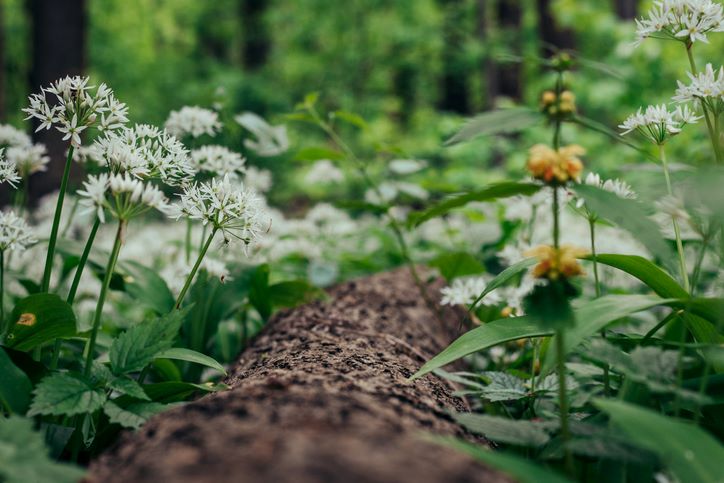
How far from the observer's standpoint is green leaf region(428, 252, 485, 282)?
2.47m

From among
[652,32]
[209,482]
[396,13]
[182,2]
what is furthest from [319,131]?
[209,482]

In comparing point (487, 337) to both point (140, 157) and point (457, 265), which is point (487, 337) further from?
point (457, 265)

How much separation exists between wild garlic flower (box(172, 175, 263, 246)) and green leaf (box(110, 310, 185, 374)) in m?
0.26

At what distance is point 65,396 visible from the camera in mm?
1102

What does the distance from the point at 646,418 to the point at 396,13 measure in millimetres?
10578

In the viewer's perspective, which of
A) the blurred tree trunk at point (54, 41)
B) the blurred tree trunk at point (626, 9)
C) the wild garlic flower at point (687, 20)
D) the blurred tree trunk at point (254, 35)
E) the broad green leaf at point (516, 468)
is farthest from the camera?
the blurred tree trunk at point (254, 35)

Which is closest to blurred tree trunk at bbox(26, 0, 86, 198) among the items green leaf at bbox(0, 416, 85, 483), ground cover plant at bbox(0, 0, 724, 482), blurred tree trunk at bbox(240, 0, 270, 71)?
ground cover plant at bbox(0, 0, 724, 482)

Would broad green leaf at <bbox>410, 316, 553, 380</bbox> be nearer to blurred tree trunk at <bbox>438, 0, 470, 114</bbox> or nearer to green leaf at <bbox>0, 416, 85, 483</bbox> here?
green leaf at <bbox>0, 416, 85, 483</bbox>

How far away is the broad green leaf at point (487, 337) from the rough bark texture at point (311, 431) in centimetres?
10

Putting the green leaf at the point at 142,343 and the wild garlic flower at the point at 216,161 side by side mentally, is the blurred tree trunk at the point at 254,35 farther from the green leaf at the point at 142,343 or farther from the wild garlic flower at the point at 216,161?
the green leaf at the point at 142,343

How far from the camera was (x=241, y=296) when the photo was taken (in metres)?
2.25

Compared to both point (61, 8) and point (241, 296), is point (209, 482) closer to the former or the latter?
point (241, 296)

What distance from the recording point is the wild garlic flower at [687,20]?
54.3 inches

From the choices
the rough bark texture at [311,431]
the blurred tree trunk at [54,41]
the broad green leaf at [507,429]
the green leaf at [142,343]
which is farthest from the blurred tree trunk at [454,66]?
the broad green leaf at [507,429]
